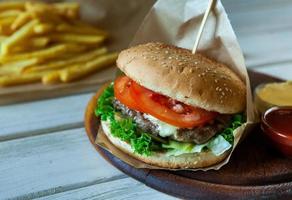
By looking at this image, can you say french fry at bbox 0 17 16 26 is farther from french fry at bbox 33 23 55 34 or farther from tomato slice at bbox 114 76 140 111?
tomato slice at bbox 114 76 140 111

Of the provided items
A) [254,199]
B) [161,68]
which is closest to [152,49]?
[161,68]

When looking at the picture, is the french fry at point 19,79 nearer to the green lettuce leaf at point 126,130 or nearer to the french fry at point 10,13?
the french fry at point 10,13

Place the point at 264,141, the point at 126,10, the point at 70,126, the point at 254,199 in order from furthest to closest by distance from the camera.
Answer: the point at 126,10 → the point at 70,126 → the point at 264,141 → the point at 254,199

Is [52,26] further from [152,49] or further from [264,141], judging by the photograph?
[264,141]

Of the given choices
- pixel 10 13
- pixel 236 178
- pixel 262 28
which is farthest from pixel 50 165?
pixel 262 28

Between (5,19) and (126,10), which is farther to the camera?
(126,10)
